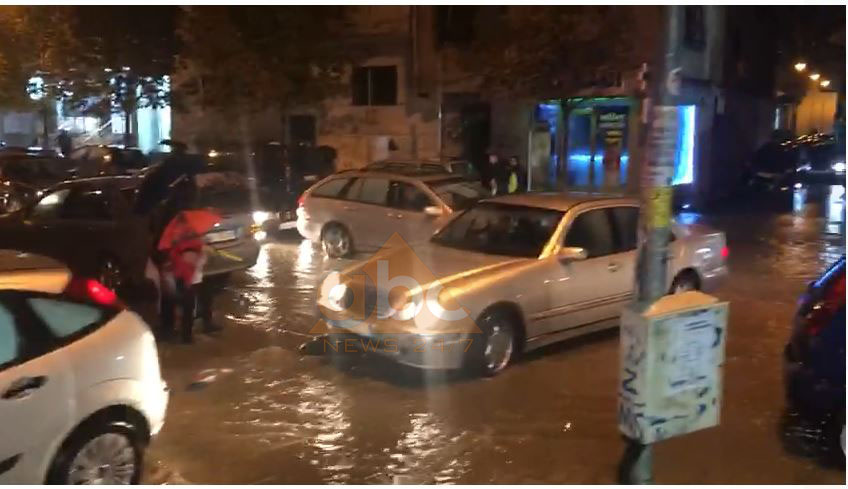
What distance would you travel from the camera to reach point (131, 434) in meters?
4.67

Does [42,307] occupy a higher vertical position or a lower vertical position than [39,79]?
lower

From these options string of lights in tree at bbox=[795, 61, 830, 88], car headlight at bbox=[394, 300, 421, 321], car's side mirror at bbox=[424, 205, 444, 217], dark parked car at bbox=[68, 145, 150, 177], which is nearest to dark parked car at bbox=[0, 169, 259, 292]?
car's side mirror at bbox=[424, 205, 444, 217]

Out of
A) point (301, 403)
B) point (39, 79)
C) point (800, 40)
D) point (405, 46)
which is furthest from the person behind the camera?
point (800, 40)

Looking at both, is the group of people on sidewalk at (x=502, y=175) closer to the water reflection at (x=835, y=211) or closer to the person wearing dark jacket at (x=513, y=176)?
the person wearing dark jacket at (x=513, y=176)

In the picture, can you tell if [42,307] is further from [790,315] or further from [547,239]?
[790,315]

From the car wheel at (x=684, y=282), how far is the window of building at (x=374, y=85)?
15.3m

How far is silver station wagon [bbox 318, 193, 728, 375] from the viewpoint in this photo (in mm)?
6746

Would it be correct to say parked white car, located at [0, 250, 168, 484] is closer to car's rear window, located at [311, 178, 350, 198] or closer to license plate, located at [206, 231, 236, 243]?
license plate, located at [206, 231, 236, 243]

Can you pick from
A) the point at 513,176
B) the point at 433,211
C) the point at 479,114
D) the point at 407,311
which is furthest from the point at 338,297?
the point at 479,114

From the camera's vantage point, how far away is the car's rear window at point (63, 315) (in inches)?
174

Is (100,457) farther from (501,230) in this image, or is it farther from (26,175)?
(26,175)

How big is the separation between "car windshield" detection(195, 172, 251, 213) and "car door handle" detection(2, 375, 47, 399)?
641 cm

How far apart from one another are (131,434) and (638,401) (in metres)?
2.78

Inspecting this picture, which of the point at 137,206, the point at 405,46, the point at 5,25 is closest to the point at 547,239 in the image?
the point at 137,206
